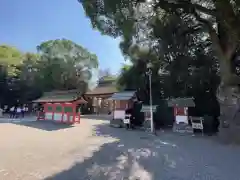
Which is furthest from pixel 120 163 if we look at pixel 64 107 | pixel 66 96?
pixel 66 96

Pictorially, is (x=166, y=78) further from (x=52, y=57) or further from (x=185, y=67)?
(x=52, y=57)

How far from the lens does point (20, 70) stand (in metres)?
29.9

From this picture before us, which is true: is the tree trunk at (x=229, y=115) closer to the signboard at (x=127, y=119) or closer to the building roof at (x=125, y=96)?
the signboard at (x=127, y=119)

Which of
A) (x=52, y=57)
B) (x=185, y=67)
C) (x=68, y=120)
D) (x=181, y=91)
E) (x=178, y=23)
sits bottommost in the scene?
(x=68, y=120)

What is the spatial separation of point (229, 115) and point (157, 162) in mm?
4865

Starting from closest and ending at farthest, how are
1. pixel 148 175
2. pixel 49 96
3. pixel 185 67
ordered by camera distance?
pixel 148 175 < pixel 185 67 < pixel 49 96

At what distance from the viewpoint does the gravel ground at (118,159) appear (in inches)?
224

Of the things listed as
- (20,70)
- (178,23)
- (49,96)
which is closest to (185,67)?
(178,23)

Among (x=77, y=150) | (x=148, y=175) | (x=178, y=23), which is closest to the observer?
(x=148, y=175)

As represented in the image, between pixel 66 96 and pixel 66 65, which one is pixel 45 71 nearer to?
pixel 66 65

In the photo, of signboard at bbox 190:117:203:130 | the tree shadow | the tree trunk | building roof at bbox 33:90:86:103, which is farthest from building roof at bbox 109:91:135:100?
the tree trunk

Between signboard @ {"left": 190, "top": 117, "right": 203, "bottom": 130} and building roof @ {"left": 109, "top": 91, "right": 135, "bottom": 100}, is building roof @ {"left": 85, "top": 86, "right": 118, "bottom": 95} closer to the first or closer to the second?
building roof @ {"left": 109, "top": 91, "right": 135, "bottom": 100}

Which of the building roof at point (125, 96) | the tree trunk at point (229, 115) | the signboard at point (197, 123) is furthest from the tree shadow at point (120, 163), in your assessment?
the building roof at point (125, 96)

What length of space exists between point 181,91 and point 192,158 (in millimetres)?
7013
